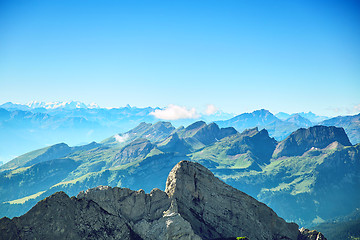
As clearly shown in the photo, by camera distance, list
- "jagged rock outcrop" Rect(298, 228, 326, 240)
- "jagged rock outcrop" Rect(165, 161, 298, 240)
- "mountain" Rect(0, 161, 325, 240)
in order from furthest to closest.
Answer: "jagged rock outcrop" Rect(298, 228, 326, 240) → "jagged rock outcrop" Rect(165, 161, 298, 240) → "mountain" Rect(0, 161, 325, 240)

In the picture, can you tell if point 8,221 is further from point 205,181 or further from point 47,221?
point 205,181

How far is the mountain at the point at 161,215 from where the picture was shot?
137ft

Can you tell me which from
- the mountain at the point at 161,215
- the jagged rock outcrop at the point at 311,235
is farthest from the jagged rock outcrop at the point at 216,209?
the jagged rock outcrop at the point at 311,235

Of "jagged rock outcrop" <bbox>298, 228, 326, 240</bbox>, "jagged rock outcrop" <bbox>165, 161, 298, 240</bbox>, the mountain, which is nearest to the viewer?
the mountain

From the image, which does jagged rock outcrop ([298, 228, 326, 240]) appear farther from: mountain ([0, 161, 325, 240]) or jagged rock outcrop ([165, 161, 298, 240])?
jagged rock outcrop ([165, 161, 298, 240])

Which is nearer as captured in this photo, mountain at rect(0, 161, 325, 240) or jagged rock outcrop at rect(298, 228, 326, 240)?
mountain at rect(0, 161, 325, 240)

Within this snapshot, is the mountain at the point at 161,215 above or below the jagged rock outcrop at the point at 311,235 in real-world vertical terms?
above

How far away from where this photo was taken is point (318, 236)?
61219mm

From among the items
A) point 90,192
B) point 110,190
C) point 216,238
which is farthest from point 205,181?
point 90,192

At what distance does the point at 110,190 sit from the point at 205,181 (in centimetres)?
2136

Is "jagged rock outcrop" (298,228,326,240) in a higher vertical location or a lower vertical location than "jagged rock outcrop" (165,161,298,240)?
lower

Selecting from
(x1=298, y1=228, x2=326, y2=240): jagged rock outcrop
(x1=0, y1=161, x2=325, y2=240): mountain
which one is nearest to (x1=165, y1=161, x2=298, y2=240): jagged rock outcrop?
(x1=0, y1=161, x2=325, y2=240): mountain

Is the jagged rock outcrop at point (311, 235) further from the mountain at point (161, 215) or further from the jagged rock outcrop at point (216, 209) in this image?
the jagged rock outcrop at point (216, 209)

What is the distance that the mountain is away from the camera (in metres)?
41.7
